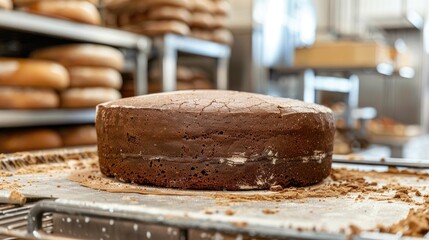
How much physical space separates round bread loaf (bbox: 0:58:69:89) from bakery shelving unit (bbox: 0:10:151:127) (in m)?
0.12

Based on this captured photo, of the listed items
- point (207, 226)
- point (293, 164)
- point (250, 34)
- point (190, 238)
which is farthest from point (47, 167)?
point (250, 34)

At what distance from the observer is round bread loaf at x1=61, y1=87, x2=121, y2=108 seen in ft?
8.21

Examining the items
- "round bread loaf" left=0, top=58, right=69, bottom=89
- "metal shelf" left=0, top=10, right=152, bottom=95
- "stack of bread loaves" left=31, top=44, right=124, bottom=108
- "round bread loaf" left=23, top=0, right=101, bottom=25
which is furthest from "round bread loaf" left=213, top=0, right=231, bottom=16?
"round bread loaf" left=0, top=58, right=69, bottom=89

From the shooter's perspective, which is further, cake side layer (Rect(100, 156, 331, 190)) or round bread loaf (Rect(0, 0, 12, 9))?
round bread loaf (Rect(0, 0, 12, 9))

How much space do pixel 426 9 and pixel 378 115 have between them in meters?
1.34

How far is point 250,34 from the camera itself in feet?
13.5

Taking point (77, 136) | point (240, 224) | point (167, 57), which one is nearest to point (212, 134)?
point (240, 224)

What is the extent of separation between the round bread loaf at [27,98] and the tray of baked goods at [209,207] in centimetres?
86

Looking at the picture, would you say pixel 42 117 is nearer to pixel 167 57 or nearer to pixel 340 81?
pixel 167 57

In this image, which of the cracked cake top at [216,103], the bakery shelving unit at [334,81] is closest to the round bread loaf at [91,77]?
the cracked cake top at [216,103]

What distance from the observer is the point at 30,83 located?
2.30 m

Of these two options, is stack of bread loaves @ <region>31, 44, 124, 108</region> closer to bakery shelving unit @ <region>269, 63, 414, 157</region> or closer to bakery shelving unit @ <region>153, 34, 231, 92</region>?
bakery shelving unit @ <region>153, 34, 231, 92</region>

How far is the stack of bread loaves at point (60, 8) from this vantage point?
2404 mm

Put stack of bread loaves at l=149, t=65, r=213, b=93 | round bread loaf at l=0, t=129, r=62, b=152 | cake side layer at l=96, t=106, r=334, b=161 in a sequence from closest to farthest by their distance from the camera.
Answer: cake side layer at l=96, t=106, r=334, b=161 < round bread loaf at l=0, t=129, r=62, b=152 < stack of bread loaves at l=149, t=65, r=213, b=93
